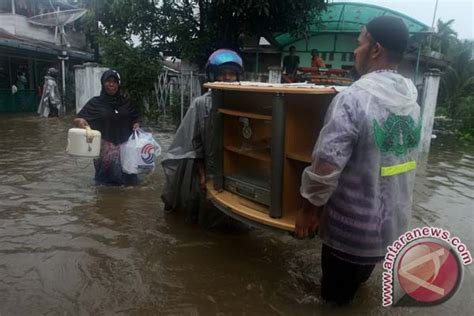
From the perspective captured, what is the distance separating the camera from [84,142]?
4594mm

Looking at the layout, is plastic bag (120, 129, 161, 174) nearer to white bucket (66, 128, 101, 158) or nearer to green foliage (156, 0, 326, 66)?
white bucket (66, 128, 101, 158)

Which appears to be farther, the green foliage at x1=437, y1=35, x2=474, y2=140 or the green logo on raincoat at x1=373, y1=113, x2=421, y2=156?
the green foliage at x1=437, y1=35, x2=474, y2=140

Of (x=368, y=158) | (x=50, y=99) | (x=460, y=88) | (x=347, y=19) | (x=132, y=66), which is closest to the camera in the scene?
(x=368, y=158)

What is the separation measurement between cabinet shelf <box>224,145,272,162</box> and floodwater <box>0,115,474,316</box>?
941 mm

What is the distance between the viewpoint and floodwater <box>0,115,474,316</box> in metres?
2.69

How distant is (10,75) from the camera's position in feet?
48.2

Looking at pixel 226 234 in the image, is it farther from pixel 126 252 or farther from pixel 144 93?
pixel 144 93

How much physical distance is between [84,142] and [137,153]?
66 centimetres

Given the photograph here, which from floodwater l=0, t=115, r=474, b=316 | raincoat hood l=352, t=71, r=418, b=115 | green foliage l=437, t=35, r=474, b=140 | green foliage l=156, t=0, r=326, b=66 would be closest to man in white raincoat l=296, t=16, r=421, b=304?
raincoat hood l=352, t=71, r=418, b=115

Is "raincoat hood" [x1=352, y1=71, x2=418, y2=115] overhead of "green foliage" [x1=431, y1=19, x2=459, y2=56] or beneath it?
beneath

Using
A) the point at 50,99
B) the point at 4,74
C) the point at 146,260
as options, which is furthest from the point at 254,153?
the point at 4,74

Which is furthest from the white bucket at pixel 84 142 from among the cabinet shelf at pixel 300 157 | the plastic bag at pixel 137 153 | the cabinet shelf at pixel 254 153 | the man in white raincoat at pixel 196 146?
the cabinet shelf at pixel 300 157

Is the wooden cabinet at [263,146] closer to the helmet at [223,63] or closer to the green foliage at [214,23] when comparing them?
the helmet at [223,63]

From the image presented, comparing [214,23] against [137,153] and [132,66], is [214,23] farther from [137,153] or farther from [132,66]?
[137,153]
